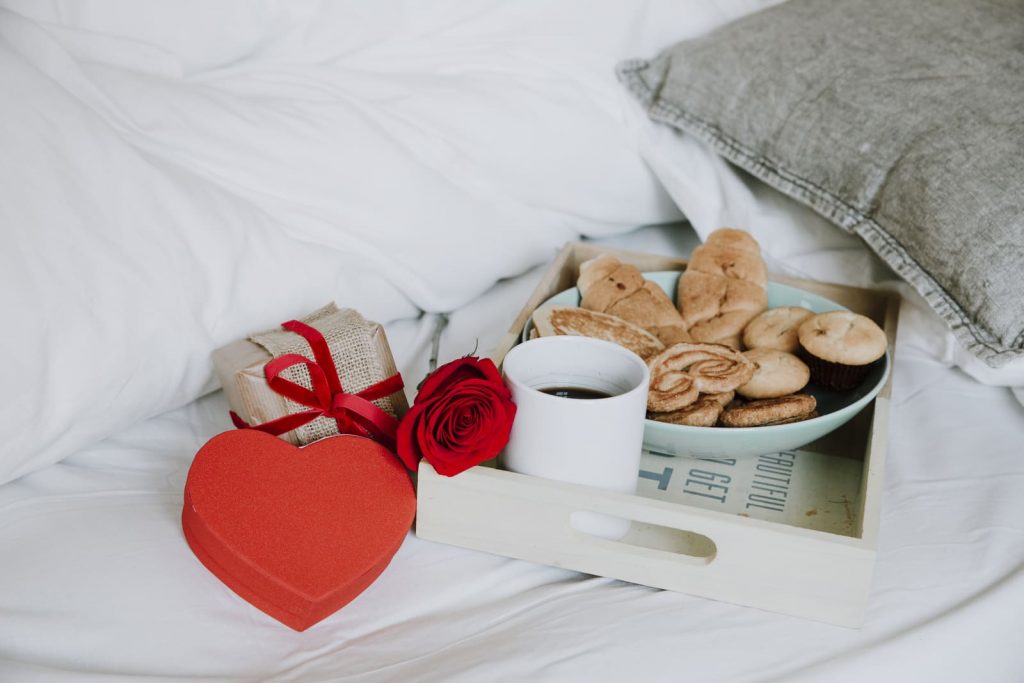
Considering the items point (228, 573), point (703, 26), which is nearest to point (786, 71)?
point (703, 26)

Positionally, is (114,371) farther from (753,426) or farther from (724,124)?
(724,124)

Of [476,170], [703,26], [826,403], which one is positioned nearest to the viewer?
[826,403]

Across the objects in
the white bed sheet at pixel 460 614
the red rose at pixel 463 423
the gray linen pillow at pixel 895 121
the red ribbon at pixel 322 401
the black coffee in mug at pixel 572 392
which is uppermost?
the gray linen pillow at pixel 895 121

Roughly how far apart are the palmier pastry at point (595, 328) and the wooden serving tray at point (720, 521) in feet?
0.13

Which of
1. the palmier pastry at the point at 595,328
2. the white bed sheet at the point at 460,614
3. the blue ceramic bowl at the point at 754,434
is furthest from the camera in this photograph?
the palmier pastry at the point at 595,328

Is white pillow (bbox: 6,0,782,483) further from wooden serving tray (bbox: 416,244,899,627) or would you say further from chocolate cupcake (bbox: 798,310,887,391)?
chocolate cupcake (bbox: 798,310,887,391)

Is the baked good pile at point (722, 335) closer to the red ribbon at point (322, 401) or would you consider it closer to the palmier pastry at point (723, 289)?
the palmier pastry at point (723, 289)

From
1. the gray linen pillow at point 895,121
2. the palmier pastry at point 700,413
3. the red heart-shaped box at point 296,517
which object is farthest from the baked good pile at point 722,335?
the red heart-shaped box at point 296,517

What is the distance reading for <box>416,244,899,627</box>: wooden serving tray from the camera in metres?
0.59

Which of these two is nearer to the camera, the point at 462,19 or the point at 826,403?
the point at 826,403

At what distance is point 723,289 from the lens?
2.94ft

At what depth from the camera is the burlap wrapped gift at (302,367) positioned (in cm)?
71

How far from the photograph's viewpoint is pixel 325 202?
0.89 metres

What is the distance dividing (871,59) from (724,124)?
0.57ft
